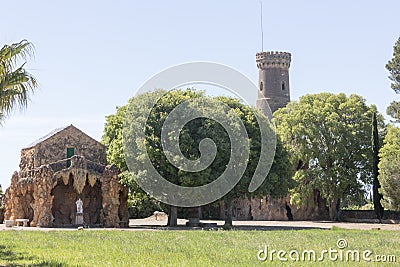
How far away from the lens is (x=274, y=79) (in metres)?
78.0

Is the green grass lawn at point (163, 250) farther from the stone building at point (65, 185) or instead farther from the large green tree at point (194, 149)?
the stone building at point (65, 185)

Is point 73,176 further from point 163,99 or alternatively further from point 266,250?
point 266,250

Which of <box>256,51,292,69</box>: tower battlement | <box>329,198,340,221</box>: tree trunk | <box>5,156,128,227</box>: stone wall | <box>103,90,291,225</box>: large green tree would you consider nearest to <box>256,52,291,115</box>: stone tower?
<box>256,51,292,69</box>: tower battlement

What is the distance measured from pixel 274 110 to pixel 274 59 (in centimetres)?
712

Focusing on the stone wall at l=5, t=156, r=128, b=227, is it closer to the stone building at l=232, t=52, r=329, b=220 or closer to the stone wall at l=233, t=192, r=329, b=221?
the stone wall at l=233, t=192, r=329, b=221

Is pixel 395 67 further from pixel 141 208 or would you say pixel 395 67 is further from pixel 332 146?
pixel 141 208

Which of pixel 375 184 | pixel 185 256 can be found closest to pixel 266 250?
pixel 185 256

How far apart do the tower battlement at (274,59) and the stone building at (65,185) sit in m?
35.0

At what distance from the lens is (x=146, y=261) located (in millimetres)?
18719

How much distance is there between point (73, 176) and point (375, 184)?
93.9 feet

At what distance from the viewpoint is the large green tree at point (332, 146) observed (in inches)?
2301

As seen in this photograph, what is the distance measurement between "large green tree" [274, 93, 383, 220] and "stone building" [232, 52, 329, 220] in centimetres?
349

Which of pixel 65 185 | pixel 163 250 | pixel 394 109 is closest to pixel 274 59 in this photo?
pixel 394 109

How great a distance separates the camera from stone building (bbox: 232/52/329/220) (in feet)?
209
